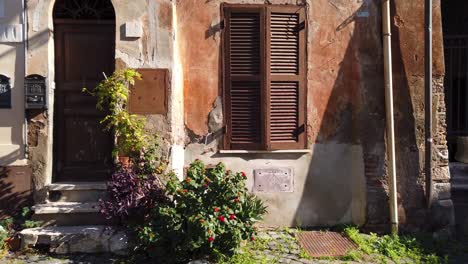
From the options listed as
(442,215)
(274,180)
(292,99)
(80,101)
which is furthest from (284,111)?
(80,101)

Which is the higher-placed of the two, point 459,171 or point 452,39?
point 452,39

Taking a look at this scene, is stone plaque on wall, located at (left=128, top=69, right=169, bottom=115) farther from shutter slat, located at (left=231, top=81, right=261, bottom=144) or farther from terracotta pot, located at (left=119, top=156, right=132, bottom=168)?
shutter slat, located at (left=231, top=81, right=261, bottom=144)

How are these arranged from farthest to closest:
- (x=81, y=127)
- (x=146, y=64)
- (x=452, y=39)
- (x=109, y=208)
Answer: (x=452, y=39) < (x=81, y=127) < (x=146, y=64) < (x=109, y=208)

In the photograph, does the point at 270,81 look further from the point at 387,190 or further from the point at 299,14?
the point at 387,190

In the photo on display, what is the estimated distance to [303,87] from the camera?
6.06 metres

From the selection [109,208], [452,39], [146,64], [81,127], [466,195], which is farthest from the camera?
[452,39]

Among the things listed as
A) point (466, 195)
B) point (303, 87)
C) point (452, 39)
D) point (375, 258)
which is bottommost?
point (375, 258)

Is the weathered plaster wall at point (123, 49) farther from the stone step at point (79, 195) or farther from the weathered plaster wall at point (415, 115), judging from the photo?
the weathered plaster wall at point (415, 115)

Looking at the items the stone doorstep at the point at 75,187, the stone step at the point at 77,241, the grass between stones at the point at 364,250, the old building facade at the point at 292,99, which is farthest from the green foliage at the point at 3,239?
the grass between stones at the point at 364,250

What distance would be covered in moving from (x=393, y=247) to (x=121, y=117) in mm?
3564

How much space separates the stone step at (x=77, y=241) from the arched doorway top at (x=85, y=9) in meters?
2.68

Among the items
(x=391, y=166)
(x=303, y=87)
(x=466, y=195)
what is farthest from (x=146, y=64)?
(x=466, y=195)

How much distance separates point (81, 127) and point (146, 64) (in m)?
1.23

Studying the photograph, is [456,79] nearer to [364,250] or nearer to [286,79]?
[286,79]
